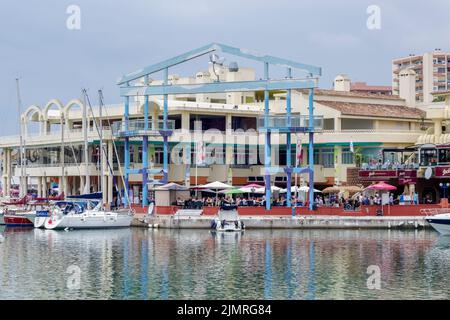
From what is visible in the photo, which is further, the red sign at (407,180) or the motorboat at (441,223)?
the red sign at (407,180)

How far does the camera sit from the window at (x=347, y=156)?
93.6 m

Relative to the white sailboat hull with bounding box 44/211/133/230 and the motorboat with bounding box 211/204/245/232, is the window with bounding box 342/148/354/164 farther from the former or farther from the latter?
the white sailboat hull with bounding box 44/211/133/230

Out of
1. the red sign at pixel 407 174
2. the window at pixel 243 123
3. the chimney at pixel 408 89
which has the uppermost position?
the chimney at pixel 408 89

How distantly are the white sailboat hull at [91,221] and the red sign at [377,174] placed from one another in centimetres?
2130

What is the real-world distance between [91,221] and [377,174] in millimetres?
25424

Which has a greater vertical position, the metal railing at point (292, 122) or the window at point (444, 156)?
the metal railing at point (292, 122)

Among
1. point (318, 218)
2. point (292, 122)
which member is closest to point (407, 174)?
point (318, 218)

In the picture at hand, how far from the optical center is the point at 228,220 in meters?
75.3

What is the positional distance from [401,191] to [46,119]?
4276 centimetres

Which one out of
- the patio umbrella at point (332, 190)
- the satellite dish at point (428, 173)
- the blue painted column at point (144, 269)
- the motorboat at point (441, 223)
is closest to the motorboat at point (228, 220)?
the blue painted column at point (144, 269)

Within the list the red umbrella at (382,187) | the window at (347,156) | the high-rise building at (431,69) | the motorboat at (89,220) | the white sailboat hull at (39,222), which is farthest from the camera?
the high-rise building at (431,69)

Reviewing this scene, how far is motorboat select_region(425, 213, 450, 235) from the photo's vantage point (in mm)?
70312

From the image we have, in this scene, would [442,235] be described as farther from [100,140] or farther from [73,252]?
[100,140]

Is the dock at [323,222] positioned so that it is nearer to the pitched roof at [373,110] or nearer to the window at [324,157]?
the window at [324,157]
